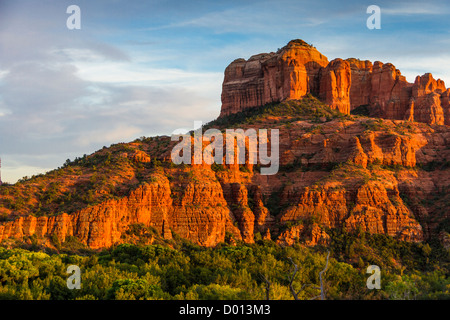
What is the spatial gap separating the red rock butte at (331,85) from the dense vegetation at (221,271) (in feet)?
143

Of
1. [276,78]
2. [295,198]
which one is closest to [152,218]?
[295,198]

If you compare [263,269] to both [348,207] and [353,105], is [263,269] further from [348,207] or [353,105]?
[353,105]

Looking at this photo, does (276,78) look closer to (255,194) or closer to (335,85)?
(335,85)

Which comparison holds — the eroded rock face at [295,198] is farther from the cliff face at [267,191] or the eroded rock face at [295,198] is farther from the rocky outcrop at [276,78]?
the rocky outcrop at [276,78]

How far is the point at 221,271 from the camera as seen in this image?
52.2 meters

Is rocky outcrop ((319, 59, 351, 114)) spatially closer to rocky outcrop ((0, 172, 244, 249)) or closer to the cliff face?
the cliff face

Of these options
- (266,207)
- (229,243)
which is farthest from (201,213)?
(266,207)

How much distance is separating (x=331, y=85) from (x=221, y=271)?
64.7 m

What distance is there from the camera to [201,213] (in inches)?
2911

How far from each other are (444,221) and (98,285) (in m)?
50.6

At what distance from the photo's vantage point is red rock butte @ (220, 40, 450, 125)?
4277 inches

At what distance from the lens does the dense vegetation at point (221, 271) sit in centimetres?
4203

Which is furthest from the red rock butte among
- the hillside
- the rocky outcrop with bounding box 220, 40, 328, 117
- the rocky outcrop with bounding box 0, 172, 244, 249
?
the rocky outcrop with bounding box 0, 172, 244, 249

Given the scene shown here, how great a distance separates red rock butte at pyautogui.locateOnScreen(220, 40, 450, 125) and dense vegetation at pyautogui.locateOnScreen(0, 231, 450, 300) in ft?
143
